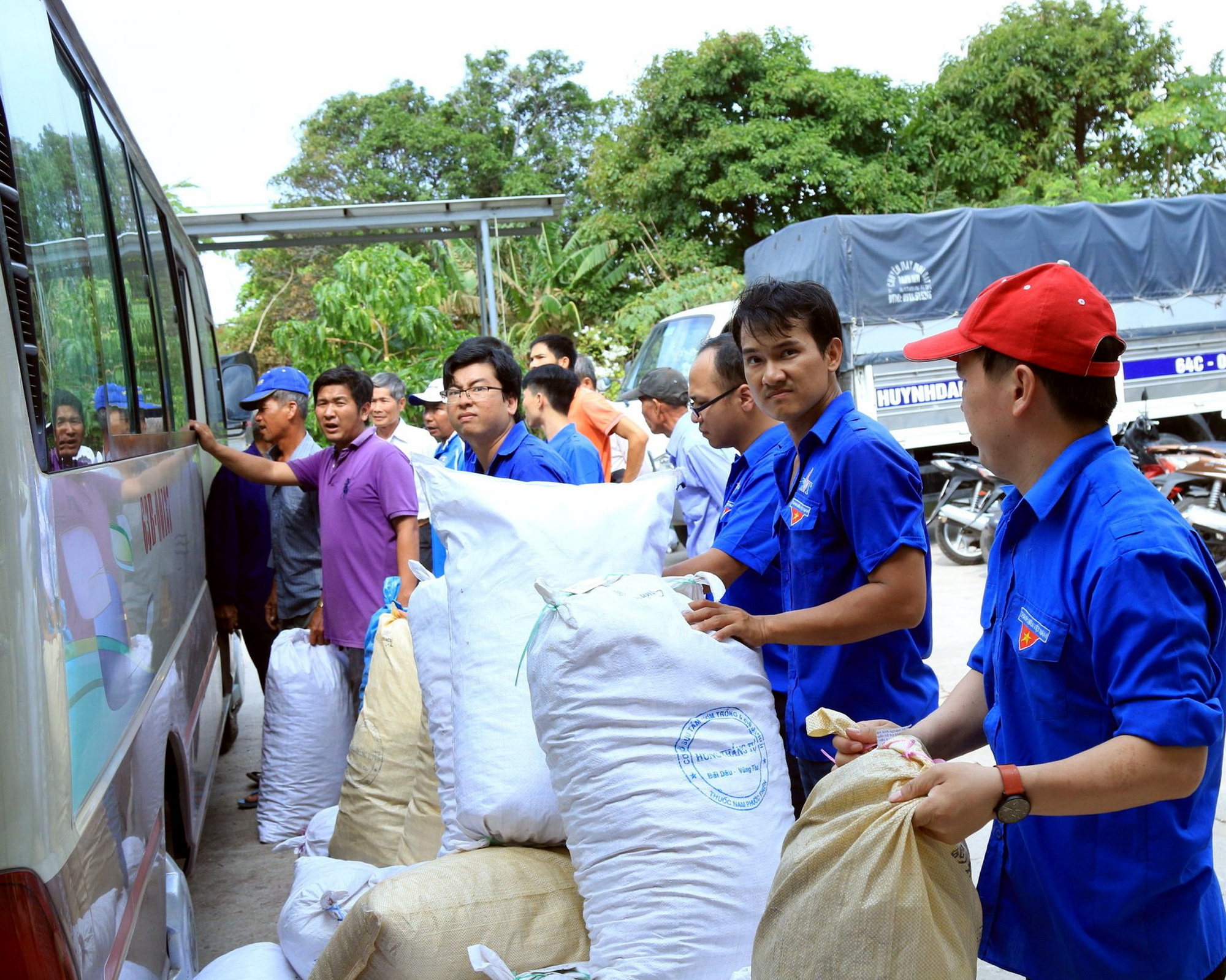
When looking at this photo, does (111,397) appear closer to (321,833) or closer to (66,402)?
(66,402)

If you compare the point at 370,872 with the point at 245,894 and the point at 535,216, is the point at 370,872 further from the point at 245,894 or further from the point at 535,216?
the point at 535,216

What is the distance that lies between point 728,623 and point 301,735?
2.67 metres

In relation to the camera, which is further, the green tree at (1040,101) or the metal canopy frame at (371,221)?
the green tree at (1040,101)

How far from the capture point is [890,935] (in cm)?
136

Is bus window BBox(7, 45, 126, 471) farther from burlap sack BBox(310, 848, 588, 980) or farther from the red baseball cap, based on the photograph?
the red baseball cap

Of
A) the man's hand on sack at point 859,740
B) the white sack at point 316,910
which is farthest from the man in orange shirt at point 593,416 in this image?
the man's hand on sack at point 859,740

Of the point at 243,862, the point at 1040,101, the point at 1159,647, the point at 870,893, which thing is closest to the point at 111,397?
the point at 870,893

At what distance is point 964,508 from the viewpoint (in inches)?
355

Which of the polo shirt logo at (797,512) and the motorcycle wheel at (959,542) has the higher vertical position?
the polo shirt logo at (797,512)

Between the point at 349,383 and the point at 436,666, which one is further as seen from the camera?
the point at 349,383

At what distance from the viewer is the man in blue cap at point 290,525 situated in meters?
4.81

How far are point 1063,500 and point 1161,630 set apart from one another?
24cm

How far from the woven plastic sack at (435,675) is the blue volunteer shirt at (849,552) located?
0.86 m

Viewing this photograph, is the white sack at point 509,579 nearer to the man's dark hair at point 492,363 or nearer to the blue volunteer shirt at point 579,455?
the man's dark hair at point 492,363
